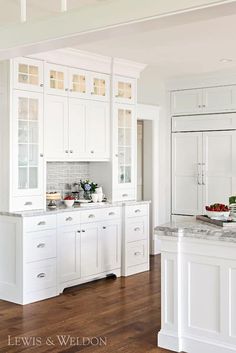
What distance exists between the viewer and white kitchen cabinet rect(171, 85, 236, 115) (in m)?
7.14

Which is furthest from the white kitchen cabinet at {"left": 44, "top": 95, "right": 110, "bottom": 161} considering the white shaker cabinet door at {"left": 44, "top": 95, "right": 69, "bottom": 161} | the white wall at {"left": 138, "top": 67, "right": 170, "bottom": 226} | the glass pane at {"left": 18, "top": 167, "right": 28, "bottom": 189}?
the white wall at {"left": 138, "top": 67, "right": 170, "bottom": 226}

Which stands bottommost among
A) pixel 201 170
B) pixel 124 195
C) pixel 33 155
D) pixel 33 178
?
pixel 124 195

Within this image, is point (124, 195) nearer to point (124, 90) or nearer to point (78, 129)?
point (78, 129)

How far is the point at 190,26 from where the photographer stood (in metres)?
4.76

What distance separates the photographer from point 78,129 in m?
5.89

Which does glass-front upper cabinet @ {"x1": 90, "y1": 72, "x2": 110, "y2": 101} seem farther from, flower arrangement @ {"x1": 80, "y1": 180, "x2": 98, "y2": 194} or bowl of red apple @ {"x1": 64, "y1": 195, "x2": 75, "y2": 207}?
bowl of red apple @ {"x1": 64, "y1": 195, "x2": 75, "y2": 207}

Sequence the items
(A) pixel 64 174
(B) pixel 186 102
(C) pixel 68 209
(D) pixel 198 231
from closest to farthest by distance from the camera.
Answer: (D) pixel 198 231
(C) pixel 68 209
(A) pixel 64 174
(B) pixel 186 102

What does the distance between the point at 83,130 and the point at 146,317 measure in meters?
2.36

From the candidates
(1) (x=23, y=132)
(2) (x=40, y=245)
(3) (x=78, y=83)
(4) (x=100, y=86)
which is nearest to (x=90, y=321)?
(2) (x=40, y=245)

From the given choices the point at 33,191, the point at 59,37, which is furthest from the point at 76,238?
the point at 59,37

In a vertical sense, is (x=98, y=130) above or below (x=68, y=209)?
above

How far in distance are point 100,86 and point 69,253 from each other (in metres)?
2.04

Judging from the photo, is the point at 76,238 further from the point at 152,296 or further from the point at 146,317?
the point at 146,317

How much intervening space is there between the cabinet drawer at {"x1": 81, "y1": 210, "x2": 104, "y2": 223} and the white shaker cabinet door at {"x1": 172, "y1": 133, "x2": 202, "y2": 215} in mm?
2030
